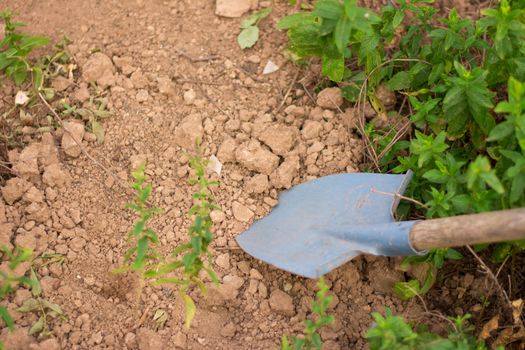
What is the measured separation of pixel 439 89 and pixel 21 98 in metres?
1.91

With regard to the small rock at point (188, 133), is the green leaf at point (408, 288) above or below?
below

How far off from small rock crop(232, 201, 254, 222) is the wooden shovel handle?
77cm

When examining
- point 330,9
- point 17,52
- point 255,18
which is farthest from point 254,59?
point 17,52

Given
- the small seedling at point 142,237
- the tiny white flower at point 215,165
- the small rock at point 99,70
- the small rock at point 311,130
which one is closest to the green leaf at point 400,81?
the small rock at point 311,130

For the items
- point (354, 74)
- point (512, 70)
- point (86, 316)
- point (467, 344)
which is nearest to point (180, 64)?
point (354, 74)

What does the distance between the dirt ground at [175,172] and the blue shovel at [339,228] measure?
108 millimetres

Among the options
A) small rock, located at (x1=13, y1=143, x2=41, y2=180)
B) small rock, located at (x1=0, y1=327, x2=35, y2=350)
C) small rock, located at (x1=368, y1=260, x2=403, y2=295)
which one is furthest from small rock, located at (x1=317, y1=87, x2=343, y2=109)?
small rock, located at (x1=0, y1=327, x2=35, y2=350)

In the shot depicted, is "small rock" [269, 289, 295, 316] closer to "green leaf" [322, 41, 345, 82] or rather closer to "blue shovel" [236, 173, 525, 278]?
"blue shovel" [236, 173, 525, 278]

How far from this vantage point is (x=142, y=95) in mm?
3293

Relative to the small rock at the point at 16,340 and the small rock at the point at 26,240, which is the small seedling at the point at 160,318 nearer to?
the small rock at the point at 16,340

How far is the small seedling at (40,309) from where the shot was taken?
2.73 meters

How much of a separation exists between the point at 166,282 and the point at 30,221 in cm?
73

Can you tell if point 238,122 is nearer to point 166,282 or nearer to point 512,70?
point 166,282

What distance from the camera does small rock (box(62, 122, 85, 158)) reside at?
3.12 meters
